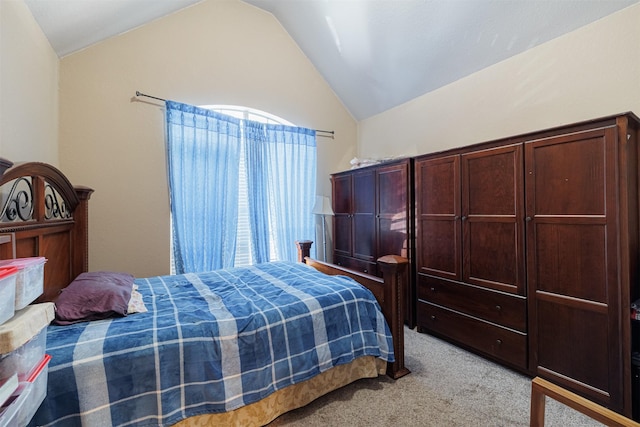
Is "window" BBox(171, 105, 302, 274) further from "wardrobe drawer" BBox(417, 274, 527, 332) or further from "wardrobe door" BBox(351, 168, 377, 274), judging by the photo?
"wardrobe drawer" BBox(417, 274, 527, 332)

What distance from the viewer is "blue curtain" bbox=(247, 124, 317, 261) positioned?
10.8ft

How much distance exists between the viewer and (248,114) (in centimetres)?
331

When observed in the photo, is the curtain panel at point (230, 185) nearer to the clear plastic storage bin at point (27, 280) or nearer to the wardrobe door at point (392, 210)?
the wardrobe door at point (392, 210)

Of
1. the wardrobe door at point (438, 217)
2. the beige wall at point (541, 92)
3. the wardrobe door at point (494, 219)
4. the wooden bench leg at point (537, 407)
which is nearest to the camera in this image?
the wooden bench leg at point (537, 407)

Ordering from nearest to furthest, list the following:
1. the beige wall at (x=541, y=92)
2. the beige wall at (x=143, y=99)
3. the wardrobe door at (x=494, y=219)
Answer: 1. the beige wall at (x=541, y=92)
2. the wardrobe door at (x=494, y=219)
3. the beige wall at (x=143, y=99)

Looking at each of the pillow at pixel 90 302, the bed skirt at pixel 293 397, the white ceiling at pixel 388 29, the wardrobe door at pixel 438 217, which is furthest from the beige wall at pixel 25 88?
the wardrobe door at pixel 438 217

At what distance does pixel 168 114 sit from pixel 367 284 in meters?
2.51

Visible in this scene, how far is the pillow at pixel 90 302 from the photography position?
4.65 ft

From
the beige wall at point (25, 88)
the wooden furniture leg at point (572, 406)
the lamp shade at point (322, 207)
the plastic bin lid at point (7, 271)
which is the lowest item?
the wooden furniture leg at point (572, 406)

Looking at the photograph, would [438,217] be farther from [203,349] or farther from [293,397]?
[203,349]

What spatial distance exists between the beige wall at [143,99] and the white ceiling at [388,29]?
0.63 feet

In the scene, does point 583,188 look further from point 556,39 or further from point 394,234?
point 394,234

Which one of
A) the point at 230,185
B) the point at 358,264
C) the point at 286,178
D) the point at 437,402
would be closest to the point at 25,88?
the point at 230,185

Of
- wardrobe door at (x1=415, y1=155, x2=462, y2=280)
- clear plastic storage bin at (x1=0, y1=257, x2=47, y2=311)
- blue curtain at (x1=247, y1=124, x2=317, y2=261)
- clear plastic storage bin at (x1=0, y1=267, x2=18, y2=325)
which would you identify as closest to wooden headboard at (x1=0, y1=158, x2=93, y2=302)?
clear plastic storage bin at (x1=0, y1=257, x2=47, y2=311)
